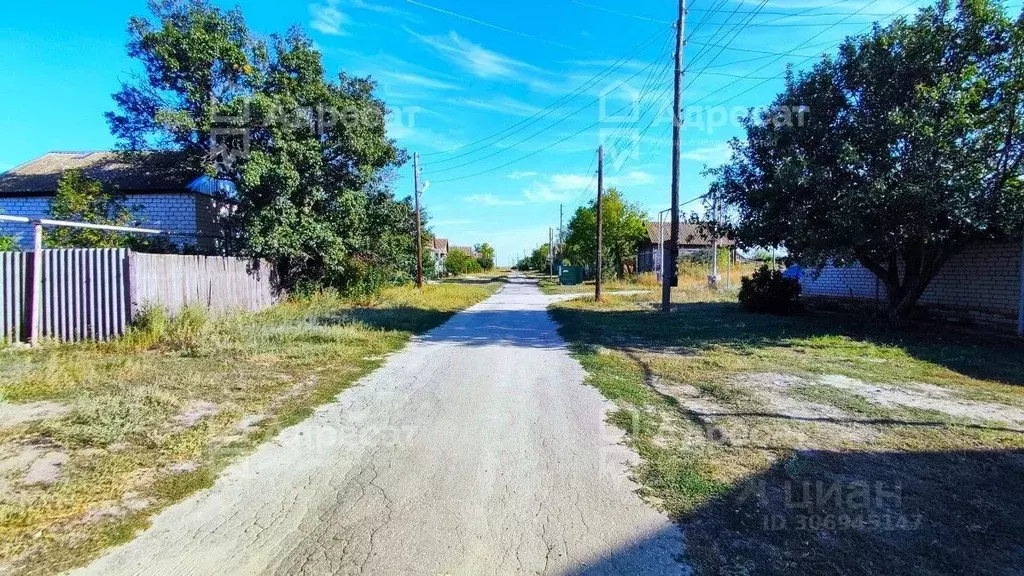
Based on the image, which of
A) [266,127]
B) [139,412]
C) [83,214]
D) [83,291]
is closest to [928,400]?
[139,412]

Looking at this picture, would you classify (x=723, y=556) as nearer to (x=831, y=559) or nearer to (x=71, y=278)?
(x=831, y=559)

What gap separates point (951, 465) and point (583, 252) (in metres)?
39.2

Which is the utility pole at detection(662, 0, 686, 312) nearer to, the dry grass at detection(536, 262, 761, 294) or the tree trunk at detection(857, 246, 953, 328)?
the tree trunk at detection(857, 246, 953, 328)

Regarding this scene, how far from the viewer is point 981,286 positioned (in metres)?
11.1

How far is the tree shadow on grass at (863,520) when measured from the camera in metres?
2.75

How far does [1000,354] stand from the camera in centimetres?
867

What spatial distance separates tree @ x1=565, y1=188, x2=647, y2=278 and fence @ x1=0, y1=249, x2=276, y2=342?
3241 centimetres

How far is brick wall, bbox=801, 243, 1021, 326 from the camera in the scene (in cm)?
1034

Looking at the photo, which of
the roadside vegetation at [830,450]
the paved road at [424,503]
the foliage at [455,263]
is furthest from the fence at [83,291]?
the foliage at [455,263]

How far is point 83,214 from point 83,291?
7.24 metres

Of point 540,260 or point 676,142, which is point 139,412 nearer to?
point 676,142

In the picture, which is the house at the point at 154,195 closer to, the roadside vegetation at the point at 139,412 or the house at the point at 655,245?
the roadside vegetation at the point at 139,412

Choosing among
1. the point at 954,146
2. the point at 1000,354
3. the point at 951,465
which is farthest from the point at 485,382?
the point at 954,146

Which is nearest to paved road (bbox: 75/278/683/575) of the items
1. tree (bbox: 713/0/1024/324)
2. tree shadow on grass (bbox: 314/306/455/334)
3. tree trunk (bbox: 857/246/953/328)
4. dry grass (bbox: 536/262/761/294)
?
tree shadow on grass (bbox: 314/306/455/334)
